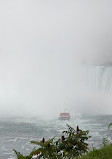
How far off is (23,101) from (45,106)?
1807 cm

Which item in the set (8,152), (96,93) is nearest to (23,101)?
(96,93)

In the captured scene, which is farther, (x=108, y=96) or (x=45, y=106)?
(x=45, y=106)

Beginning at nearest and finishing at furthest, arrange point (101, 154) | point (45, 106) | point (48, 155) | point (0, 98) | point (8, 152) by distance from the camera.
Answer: point (48, 155), point (101, 154), point (8, 152), point (45, 106), point (0, 98)

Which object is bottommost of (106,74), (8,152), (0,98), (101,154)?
(8,152)

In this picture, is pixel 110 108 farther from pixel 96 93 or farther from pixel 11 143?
pixel 11 143

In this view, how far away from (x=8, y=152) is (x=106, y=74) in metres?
77.4

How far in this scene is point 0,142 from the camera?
36.2 metres

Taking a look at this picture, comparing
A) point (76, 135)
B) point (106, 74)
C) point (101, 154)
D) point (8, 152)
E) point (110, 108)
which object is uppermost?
point (106, 74)

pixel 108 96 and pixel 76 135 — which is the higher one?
pixel 108 96

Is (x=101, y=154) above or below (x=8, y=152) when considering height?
above

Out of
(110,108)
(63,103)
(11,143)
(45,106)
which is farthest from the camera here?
(63,103)

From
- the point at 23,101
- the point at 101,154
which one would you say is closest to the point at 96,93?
the point at 23,101

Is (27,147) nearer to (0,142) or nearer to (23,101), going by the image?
(0,142)

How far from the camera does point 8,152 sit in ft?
96.5
